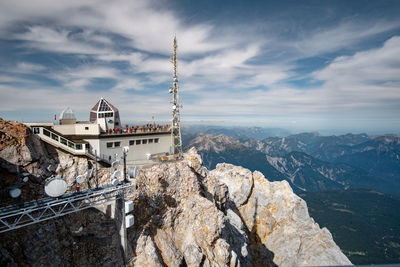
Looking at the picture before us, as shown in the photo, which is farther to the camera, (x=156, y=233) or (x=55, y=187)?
(x=156, y=233)

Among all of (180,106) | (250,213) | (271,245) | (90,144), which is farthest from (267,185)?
(90,144)

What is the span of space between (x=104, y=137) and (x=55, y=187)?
68.3ft

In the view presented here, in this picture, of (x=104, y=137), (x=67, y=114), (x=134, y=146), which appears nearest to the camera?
(x=104, y=137)

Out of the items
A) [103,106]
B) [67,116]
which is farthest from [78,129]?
[103,106]

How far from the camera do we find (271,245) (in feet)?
136

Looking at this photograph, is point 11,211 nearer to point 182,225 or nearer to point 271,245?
point 182,225

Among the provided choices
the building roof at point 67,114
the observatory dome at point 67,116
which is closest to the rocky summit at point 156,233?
the observatory dome at point 67,116

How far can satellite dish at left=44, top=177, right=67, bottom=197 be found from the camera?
1725 cm

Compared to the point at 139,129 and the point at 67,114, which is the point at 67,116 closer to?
the point at 67,114

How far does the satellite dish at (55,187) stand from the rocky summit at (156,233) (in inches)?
338

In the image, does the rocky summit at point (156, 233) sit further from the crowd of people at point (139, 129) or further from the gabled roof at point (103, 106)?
the gabled roof at point (103, 106)

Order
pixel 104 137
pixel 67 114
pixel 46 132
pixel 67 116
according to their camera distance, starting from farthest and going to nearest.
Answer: pixel 67 114, pixel 67 116, pixel 104 137, pixel 46 132

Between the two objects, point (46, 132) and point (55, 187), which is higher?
point (46, 132)

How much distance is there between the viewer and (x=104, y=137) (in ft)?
122
